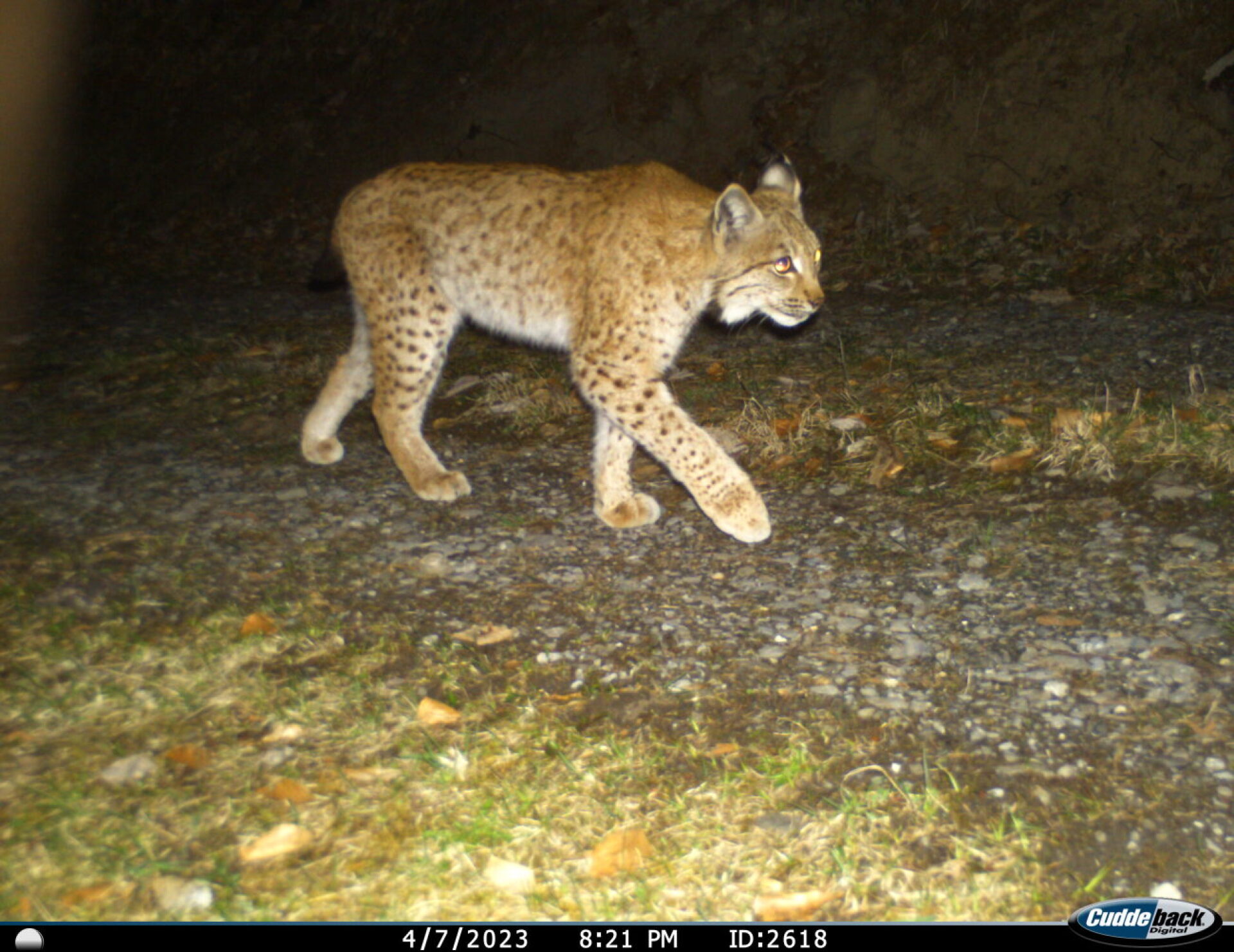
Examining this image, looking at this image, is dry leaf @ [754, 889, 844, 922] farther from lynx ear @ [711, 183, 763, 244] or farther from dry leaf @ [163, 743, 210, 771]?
lynx ear @ [711, 183, 763, 244]

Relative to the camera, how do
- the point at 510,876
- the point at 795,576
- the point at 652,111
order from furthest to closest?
the point at 652,111
the point at 795,576
the point at 510,876

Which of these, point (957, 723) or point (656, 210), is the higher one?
point (656, 210)

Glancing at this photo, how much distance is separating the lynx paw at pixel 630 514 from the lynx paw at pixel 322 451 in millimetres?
1482

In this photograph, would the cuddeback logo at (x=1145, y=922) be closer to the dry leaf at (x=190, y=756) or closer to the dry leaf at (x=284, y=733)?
the dry leaf at (x=284, y=733)

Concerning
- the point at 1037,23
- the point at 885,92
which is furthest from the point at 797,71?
the point at 1037,23

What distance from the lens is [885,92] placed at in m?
8.19

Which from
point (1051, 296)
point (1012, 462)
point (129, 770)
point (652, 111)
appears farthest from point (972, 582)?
point (652, 111)

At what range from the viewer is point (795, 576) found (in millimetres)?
3658

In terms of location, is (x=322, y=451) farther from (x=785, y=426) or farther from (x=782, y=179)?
(x=782, y=179)

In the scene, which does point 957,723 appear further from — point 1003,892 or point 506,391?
point 506,391

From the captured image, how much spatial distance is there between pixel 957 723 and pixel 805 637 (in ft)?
1.98

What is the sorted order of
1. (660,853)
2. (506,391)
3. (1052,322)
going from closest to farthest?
1. (660,853)
2. (506,391)
3. (1052,322)

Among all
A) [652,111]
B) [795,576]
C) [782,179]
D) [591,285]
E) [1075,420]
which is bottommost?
[795,576]

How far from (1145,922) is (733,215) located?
281 cm
